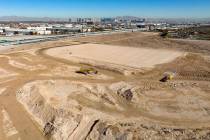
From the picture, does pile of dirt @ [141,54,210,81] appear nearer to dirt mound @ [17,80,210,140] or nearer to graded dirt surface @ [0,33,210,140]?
graded dirt surface @ [0,33,210,140]

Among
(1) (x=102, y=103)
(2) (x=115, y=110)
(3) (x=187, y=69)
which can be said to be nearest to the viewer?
(2) (x=115, y=110)

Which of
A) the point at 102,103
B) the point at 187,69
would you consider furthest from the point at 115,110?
the point at 187,69

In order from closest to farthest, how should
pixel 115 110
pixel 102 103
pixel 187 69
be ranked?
pixel 115 110
pixel 102 103
pixel 187 69

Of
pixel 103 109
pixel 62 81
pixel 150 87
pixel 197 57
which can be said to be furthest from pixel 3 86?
pixel 197 57

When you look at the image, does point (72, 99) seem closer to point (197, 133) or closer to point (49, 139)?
point (49, 139)

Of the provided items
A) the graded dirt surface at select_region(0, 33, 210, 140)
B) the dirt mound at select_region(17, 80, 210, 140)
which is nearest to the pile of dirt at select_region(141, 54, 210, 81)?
the graded dirt surface at select_region(0, 33, 210, 140)

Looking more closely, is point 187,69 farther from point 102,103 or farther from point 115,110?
point 115,110

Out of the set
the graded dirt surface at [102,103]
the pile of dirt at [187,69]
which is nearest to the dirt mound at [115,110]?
the graded dirt surface at [102,103]

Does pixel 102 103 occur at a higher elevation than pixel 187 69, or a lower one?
lower
